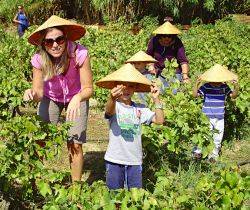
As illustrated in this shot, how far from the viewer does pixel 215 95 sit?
6.17 metres

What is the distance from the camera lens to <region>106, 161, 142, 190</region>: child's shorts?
4.27 m

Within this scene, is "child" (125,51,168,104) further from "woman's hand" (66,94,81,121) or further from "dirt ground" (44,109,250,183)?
"woman's hand" (66,94,81,121)

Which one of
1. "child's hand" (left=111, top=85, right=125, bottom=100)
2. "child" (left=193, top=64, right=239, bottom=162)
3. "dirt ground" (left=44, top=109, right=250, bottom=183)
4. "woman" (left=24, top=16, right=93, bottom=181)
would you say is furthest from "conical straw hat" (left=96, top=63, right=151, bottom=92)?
"child" (left=193, top=64, right=239, bottom=162)

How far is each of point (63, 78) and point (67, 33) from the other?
441mm

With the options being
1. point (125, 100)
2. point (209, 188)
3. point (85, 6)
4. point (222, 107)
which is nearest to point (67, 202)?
point (209, 188)

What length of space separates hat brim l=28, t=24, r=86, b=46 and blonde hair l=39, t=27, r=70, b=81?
3.3 inches

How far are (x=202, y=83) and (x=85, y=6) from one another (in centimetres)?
1600

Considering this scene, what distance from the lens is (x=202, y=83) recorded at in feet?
20.7

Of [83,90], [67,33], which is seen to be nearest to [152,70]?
[67,33]

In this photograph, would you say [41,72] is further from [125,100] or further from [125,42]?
[125,42]

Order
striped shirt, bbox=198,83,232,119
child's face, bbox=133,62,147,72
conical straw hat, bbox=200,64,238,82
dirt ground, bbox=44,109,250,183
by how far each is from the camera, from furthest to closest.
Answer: child's face, bbox=133,62,147,72, striped shirt, bbox=198,83,232,119, conical straw hat, bbox=200,64,238,82, dirt ground, bbox=44,109,250,183

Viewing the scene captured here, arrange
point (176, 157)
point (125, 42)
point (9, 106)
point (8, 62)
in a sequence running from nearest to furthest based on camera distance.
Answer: point (9, 106) < point (176, 157) < point (8, 62) < point (125, 42)

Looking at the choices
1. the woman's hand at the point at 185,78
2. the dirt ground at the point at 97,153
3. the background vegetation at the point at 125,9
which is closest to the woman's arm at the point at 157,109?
the dirt ground at the point at 97,153

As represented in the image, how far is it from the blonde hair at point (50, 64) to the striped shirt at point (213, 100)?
7.40 ft
